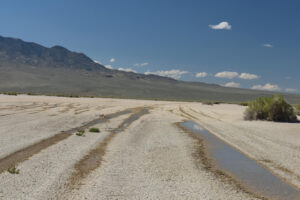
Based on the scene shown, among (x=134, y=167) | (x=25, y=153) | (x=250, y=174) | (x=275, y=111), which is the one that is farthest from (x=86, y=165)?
(x=275, y=111)

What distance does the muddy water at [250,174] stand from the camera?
6.21 m

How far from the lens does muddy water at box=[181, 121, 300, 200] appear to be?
245 inches

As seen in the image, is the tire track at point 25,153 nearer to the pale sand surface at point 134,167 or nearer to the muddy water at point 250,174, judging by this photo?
the pale sand surface at point 134,167

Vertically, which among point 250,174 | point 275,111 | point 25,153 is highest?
point 275,111

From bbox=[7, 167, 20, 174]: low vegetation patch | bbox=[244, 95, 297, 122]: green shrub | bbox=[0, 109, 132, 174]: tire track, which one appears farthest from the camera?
bbox=[244, 95, 297, 122]: green shrub

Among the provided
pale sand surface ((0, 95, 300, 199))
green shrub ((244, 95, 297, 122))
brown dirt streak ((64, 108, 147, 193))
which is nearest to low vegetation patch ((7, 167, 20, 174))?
pale sand surface ((0, 95, 300, 199))

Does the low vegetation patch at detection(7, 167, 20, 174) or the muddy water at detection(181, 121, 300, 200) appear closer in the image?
the muddy water at detection(181, 121, 300, 200)

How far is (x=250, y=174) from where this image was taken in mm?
7594

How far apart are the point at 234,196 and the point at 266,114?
16870 mm

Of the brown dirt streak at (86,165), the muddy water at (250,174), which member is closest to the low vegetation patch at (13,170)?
the brown dirt streak at (86,165)

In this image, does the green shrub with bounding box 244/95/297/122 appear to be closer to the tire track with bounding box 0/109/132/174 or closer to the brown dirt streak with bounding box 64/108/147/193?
the brown dirt streak with bounding box 64/108/147/193

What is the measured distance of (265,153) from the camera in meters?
10.1

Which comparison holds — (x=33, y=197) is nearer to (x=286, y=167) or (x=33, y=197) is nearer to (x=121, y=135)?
(x=286, y=167)

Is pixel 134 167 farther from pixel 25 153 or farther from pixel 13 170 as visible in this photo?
pixel 25 153
